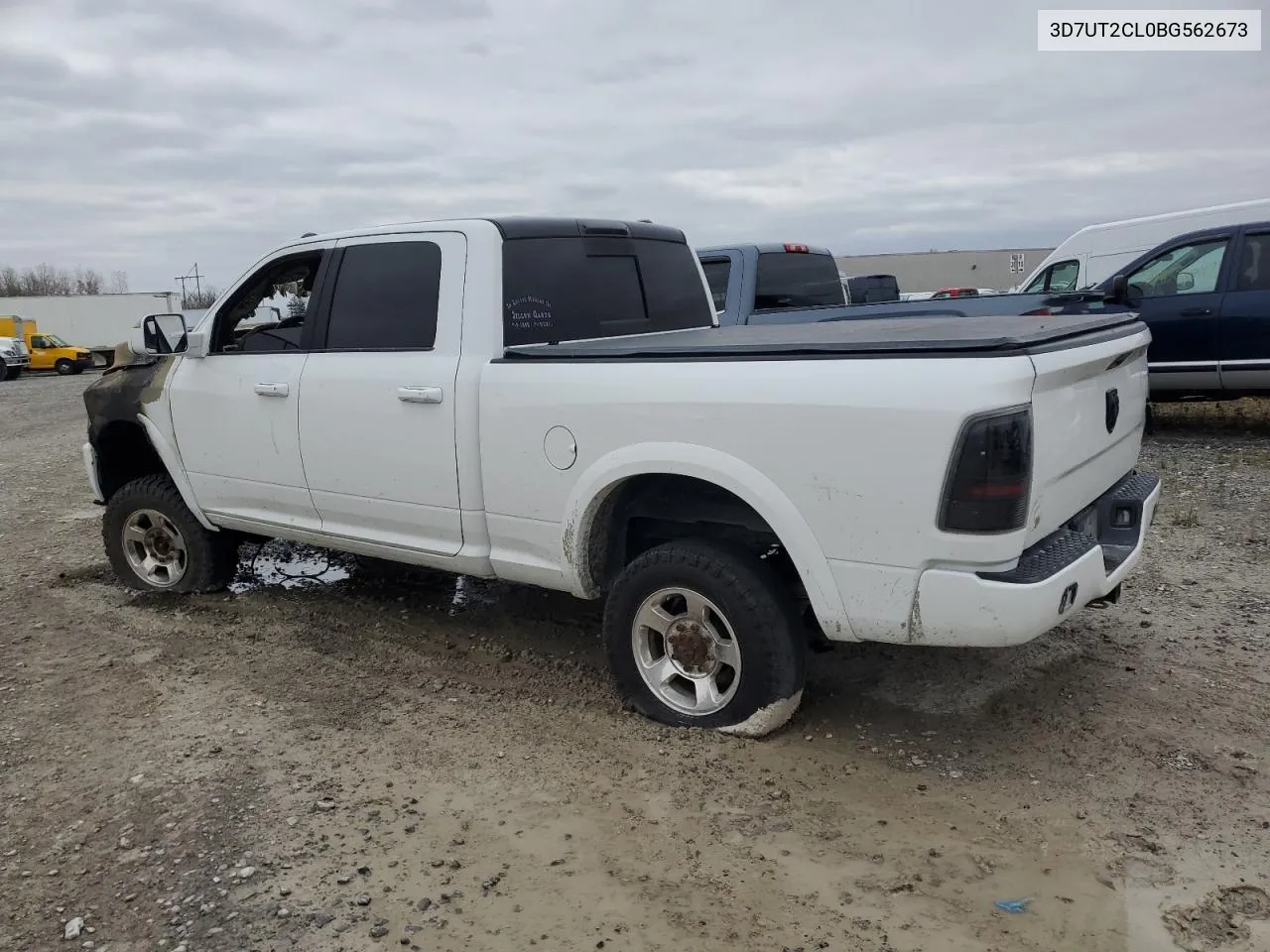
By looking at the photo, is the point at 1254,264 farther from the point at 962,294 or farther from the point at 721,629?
A: the point at 962,294

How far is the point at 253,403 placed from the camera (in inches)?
195

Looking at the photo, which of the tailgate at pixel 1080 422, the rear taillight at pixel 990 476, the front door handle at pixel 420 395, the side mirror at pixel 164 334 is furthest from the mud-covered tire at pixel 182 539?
the tailgate at pixel 1080 422

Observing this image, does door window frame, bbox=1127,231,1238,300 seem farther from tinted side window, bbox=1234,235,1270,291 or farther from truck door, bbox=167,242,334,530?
truck door, bbox=167,242,334,530

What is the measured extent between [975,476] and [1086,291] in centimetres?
691

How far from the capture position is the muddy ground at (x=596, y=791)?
274cm

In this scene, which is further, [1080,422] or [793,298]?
[793,298]

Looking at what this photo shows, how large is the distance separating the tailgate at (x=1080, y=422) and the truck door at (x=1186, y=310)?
19.5 feet

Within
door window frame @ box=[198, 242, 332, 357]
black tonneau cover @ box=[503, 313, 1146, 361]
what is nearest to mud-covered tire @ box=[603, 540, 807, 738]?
black tonneau cover @ box=[503, 313, 1146, 361]

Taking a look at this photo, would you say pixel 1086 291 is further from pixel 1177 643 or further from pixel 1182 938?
pixel 1182 938

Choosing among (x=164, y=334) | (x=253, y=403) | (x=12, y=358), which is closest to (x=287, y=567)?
(x=164, y=334)

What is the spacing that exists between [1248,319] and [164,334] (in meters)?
8.79

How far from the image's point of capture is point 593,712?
410 cm

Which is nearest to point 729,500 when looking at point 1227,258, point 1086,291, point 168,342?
point 168,342

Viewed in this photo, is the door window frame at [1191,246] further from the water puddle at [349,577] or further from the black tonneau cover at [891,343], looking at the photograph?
the water puddle at [349,577]
